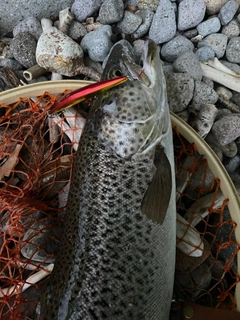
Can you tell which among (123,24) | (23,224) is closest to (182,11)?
(123,24)

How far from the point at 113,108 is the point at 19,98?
560 millimetres

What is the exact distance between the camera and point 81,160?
5.49 ft

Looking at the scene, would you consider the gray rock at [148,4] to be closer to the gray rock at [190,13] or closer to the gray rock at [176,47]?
the gray rock at [190,13]

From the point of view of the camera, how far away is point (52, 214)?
202 centimetres

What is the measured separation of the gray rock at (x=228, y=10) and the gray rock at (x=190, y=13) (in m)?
0.13

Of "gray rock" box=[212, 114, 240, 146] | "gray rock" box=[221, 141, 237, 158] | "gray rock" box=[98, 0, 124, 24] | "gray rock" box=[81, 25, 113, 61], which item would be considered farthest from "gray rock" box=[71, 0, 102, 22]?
"gray rock" box=[221, 141, 237, 158]

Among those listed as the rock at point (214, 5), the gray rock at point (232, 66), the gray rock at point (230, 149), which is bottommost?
the gray rock at point (230, 149)

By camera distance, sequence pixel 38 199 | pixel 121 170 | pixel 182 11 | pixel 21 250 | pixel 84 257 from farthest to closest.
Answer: pixel 182 11
pixel 38 199
pixel 21 250
pixel 121 170
pixel 84 257

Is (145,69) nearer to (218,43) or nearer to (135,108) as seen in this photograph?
(135,108)

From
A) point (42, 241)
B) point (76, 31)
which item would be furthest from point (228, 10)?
point (42, 241)

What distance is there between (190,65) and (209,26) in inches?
15.6

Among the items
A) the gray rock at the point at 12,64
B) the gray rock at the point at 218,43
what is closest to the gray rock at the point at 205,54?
the gray rock at the point at 218,43

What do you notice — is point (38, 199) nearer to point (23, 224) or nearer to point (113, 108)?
point (23, 224)

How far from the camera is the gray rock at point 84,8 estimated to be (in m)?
2.49
